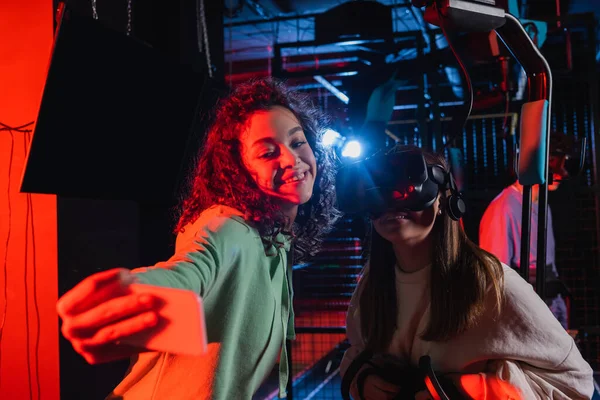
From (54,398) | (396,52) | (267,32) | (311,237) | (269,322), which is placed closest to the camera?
Result: (269,322)

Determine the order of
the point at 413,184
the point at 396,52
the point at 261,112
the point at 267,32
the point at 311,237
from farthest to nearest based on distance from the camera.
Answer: the point at 267,32
the point at 396,52
the point at 311,237
the point at 261,112
the point at 413,184

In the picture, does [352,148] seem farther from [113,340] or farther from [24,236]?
[113,340]

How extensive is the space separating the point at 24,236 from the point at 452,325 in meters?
2.02

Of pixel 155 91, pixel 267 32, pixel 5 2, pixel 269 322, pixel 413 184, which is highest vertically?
pixel 267 32

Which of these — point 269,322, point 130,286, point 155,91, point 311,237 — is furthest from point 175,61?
point 130,286

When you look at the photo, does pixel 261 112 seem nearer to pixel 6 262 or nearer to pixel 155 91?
pixel 155 91

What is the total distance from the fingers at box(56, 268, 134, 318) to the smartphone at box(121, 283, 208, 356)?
0.03 metres

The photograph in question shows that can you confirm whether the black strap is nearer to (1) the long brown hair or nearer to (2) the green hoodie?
(1) the long brown hair

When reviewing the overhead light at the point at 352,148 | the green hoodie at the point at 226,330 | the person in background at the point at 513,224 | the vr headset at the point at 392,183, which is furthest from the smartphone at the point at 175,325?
the person in background at the point at 513,224

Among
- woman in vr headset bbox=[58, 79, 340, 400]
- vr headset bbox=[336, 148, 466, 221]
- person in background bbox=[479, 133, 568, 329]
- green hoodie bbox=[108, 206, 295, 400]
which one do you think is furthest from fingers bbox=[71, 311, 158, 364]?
person in background bbox=[479, 133, 568, 329]

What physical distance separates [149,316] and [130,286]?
0.06 meters

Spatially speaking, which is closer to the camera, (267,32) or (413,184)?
(413,184)

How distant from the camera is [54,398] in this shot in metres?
2.37

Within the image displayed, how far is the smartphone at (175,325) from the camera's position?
600 mm
